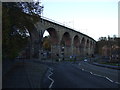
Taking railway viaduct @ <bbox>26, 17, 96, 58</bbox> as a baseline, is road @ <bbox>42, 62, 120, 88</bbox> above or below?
below

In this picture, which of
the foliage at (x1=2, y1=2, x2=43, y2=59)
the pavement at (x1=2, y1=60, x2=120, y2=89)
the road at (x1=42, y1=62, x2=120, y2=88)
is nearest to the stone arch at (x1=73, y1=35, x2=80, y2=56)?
the pavement at (x1=2, y1=60, x2=120, y2=89)

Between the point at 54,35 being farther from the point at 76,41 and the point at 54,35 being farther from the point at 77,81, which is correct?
the point at 77,81

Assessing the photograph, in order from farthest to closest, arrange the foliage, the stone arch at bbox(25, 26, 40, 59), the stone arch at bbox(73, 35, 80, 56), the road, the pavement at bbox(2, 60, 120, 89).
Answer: the stone arch at bbox(73, 35, 80, 56)
the stone arch at bbox(25, 26, 40, 59)
the foliage
the road
the pavement at bbox(2, 60, 120, 89)

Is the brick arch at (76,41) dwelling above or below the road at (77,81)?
above

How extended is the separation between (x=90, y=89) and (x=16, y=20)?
1176cm

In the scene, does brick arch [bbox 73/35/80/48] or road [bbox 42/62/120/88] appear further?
brick arch [bbox 73/35/80/48]

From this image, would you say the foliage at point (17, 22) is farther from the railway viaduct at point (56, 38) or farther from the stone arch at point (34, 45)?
the stone arch at point (34, 45)

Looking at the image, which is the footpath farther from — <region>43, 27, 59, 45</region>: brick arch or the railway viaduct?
<region>43, 27, 59, 45</region>: brick arch

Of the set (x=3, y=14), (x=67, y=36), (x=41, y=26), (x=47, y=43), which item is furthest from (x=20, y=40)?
(x=47, y=43)

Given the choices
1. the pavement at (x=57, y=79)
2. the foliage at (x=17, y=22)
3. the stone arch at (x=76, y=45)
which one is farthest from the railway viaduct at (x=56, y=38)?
the pavement at (x=57, y=79)

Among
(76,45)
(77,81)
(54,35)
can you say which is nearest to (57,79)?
(77,81)

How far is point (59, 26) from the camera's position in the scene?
75250 millimetres

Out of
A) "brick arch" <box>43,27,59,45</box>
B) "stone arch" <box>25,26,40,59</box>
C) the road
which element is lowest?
the road

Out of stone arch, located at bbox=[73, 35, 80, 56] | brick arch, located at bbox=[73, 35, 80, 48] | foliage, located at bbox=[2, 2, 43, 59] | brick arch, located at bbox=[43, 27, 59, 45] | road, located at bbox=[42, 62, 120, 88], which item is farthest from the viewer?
brick arch, located at bbox=[73, 35, 80, 48]
